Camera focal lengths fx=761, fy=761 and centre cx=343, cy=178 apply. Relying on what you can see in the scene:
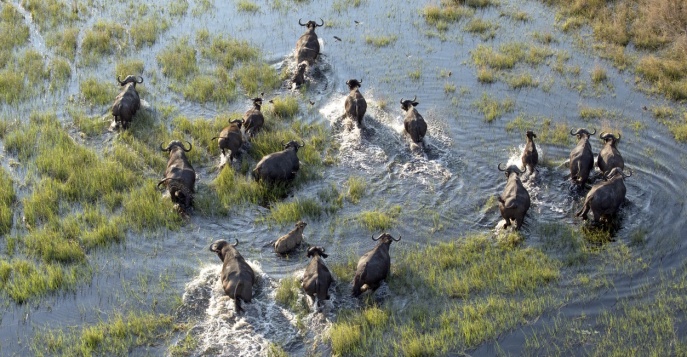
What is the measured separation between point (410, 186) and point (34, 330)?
6.91m

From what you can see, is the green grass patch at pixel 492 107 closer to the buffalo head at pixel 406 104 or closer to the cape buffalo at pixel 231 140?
the buffalo head at pixel 406 104

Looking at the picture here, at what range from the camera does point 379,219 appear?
13266 mm

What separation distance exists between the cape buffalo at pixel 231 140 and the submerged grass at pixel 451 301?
4299mm

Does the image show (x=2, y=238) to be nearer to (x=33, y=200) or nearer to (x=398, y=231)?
(x=33, y=200)

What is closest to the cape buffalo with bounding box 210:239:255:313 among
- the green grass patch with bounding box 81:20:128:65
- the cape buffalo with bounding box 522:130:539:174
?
the cape buffalo with bounding box 522:130:539:174

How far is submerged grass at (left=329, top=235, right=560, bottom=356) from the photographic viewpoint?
10.5 m

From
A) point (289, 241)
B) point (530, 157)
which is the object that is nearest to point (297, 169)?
point (289, 241)

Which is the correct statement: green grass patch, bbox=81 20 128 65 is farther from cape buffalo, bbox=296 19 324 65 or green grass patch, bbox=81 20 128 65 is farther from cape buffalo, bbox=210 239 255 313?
cape buffalo, bbox=210 239 255 313

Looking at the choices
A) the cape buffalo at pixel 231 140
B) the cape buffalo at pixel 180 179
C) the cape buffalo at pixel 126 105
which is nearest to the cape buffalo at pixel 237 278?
the cape buffalo at pixel 180 179

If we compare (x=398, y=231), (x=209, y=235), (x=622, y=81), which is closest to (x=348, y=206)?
(x=398, y=231)

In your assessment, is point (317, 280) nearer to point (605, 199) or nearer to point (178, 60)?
point (605, 199)

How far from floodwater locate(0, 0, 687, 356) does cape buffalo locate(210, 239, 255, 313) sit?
23 cm

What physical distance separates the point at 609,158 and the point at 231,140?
726cm

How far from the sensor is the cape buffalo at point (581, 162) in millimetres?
14070
